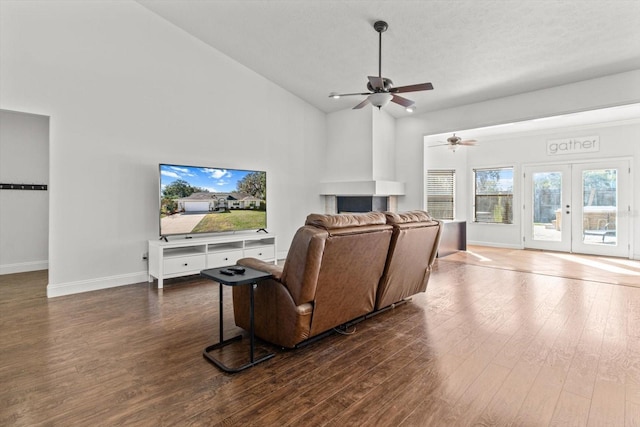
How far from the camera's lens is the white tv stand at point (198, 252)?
4.49 meters

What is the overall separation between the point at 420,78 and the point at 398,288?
147 inches

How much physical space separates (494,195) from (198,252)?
7.33 meters

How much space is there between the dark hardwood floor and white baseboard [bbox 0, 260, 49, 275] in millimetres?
2100

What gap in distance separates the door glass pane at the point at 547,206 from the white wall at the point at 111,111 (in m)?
6.89

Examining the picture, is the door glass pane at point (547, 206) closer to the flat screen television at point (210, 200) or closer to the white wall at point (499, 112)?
the white wall at point (499, 112)

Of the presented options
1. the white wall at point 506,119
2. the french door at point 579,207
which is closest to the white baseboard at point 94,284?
the white wall at point 506,119

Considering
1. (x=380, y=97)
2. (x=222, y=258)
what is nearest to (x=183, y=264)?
(x=222, y=258)

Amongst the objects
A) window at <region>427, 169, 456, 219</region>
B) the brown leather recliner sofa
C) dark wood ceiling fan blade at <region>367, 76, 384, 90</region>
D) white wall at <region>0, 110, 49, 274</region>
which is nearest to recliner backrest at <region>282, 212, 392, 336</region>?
the brown leather recliner sofa

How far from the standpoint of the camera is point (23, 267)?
17.9ft

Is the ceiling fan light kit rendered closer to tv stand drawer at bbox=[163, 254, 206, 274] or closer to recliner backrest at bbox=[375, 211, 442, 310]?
recliner backrest at bbox=[375, 211, 442, 310]

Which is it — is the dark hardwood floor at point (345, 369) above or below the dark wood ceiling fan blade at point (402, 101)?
below

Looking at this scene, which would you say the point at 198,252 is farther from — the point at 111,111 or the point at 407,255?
the point at 407,255

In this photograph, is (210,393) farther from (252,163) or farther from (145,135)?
(252,163)

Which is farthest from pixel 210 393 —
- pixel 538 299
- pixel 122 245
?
pixel 538 299
